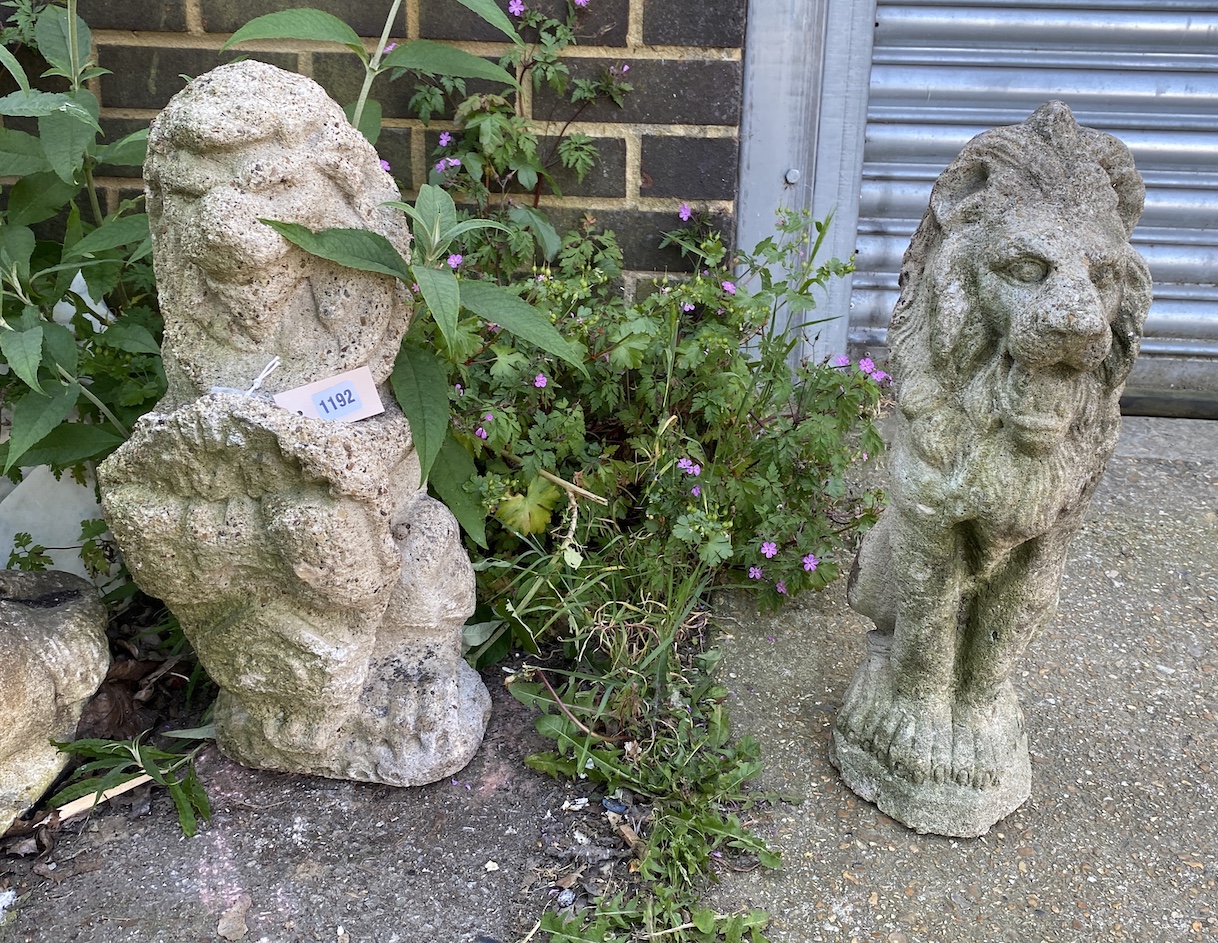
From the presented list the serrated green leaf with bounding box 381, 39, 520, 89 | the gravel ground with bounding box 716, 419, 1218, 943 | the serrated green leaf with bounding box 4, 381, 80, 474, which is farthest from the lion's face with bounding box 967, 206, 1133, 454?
the serrated green leaf with bounding box 4, 381, 80, 474

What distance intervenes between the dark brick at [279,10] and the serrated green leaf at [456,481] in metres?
1.39

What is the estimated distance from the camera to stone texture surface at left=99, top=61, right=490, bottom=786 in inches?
71.2

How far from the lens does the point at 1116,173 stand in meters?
1.80

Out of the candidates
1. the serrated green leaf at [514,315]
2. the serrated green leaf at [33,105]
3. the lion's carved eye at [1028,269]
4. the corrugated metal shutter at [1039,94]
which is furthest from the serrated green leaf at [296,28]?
the corrugated metal shutter at [1039,94]

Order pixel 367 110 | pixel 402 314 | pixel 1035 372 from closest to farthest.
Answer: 1. pixel 1035 372
2. pixel 402 314
3. pixel 367 110

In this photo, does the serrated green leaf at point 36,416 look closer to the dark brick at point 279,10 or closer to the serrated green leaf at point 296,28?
the serrated green leaf at point 296,28

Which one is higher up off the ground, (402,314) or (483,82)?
(483,82)

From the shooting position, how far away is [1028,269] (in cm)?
173

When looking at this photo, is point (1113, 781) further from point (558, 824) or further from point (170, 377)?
point (170, 377)

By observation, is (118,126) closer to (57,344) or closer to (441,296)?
(57,344)

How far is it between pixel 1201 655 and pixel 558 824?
1.76m

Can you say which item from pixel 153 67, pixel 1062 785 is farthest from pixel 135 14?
pixel 1062 785

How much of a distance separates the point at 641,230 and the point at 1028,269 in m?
1.66

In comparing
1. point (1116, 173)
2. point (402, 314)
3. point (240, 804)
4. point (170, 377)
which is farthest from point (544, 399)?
point (1116, 173)
